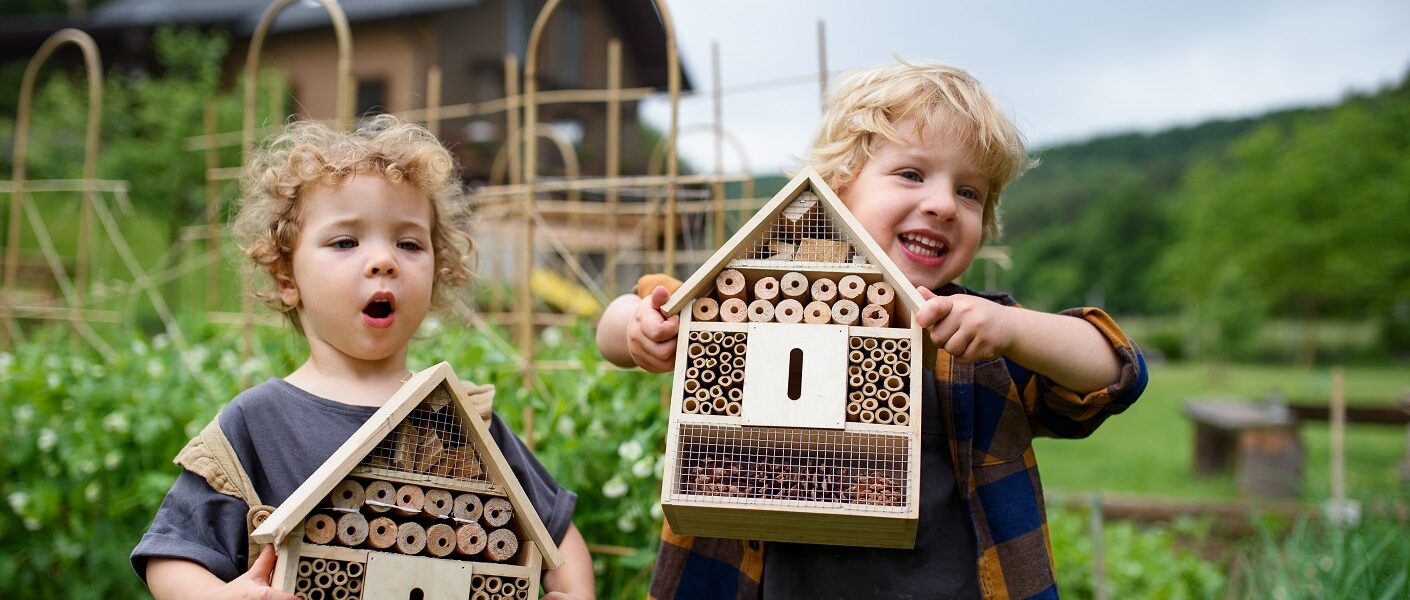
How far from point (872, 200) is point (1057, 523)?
4.06 m

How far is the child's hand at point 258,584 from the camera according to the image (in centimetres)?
142

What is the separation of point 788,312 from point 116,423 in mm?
3261

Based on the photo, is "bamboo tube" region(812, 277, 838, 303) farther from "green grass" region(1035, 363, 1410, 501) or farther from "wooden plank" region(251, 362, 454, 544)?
"green grass" region(1035, 363, 1410, 501)

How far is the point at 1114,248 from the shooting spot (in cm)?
4372

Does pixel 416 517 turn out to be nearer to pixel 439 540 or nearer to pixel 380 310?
pixel 439 540

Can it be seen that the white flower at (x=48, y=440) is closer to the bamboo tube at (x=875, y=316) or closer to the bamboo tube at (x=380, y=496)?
the bamboo tube at (x=380, y=496)

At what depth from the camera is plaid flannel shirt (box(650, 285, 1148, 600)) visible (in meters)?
1.76

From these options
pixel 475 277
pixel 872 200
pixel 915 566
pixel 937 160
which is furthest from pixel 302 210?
pixel 915 566

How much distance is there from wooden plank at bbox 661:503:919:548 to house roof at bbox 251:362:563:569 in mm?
227

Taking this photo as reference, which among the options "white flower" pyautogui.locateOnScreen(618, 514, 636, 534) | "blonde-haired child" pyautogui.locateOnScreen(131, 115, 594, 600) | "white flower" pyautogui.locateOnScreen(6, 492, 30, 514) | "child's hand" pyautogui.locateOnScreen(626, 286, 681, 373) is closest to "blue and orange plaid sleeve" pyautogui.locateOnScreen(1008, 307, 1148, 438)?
"child's hand" pyautogui.locateOnScreen(626, 286, 681, 373)

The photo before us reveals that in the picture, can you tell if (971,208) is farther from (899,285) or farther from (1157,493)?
(1157,493)

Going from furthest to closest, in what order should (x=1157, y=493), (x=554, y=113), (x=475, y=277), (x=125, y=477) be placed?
(x=554, y=113) < (x=1157, y=493) < (x=125, y=477) < (x=475, y=277)

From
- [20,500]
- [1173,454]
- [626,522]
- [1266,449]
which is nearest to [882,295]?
[626,522]

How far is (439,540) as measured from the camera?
5.11 ft
